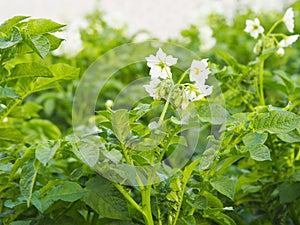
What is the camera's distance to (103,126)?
0.99m

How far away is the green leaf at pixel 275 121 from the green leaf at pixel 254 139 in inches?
0.4

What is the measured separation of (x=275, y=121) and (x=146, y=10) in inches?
137

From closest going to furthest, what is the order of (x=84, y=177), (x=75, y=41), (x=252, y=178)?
(x=84, y=177), (x=252, y=178), (x=75, y=41)

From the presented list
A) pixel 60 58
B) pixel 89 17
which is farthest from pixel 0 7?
pixel 60 58

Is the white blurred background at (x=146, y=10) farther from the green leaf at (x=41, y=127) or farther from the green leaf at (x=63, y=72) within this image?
the green leaf at (x=63, y=72)

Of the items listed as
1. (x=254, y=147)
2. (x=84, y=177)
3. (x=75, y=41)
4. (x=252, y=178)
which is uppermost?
(x=254, y=147)

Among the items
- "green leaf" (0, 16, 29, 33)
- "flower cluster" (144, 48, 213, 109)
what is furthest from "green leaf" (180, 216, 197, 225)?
"green leaf" (0, 16, 29, 33)

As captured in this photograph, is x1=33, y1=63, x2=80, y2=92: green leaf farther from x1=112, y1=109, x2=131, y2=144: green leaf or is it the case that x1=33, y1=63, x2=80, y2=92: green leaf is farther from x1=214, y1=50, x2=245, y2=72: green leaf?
x1=214, y1=50, x2=245, y2=72: green leaf

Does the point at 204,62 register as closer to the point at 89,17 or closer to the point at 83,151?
the point at 83,151

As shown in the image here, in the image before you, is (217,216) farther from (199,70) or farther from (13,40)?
(13,40)

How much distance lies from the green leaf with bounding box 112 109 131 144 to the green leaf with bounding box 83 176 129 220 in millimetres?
147

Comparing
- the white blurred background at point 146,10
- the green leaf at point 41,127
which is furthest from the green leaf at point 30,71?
the white blurred background at point 146,10

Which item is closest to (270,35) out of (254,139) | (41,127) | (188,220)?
(254,139)

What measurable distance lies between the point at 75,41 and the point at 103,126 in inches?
79.5
